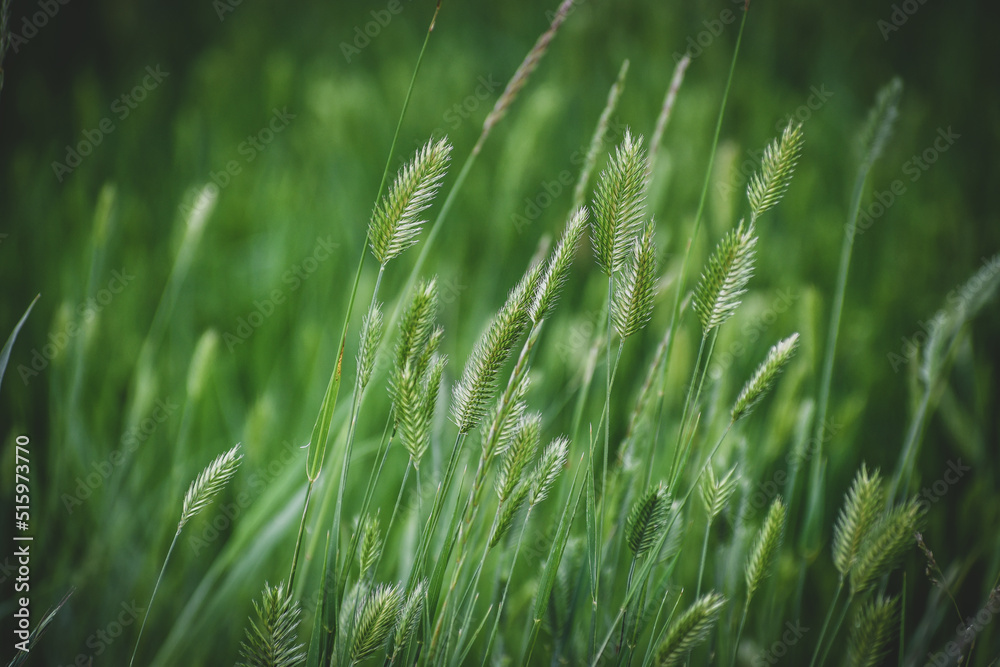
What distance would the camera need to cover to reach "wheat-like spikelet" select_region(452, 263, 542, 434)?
0.55 meters

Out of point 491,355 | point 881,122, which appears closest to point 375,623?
point 491,355

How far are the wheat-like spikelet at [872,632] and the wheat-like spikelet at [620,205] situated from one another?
0.41m

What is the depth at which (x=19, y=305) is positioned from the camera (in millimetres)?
1266

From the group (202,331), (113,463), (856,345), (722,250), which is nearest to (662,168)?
(856,345)

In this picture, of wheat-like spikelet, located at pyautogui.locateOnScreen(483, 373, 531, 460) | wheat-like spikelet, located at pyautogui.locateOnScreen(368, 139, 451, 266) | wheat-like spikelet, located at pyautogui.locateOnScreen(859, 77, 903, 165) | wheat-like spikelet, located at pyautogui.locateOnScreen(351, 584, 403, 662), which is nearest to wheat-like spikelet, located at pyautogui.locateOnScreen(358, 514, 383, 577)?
wheat-like spikelet, located at pyautogui.locateOnScreen(351, 584, 403, 662)

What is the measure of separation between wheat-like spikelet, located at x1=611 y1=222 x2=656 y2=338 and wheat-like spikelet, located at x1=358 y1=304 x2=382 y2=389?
221 millimetres

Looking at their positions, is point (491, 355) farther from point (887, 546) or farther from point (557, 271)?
point (887, 546)

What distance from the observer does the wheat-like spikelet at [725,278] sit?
595 mm

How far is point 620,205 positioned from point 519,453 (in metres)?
0.24

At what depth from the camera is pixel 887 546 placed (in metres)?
0.63

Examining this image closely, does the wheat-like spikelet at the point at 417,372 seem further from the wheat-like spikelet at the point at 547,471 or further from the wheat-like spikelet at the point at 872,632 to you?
the wheat-like spikelet at the point at 872,632

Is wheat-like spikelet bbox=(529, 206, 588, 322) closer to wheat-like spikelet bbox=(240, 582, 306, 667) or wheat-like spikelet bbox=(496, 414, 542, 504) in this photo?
wheat-like spikelet bbox=(496, 414, 542, 504)

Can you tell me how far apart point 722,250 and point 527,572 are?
63 cm

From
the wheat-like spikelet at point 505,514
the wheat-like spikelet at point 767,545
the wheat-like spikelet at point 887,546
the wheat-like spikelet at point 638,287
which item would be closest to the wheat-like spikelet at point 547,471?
the wheat-like spikelet at point 505,514
